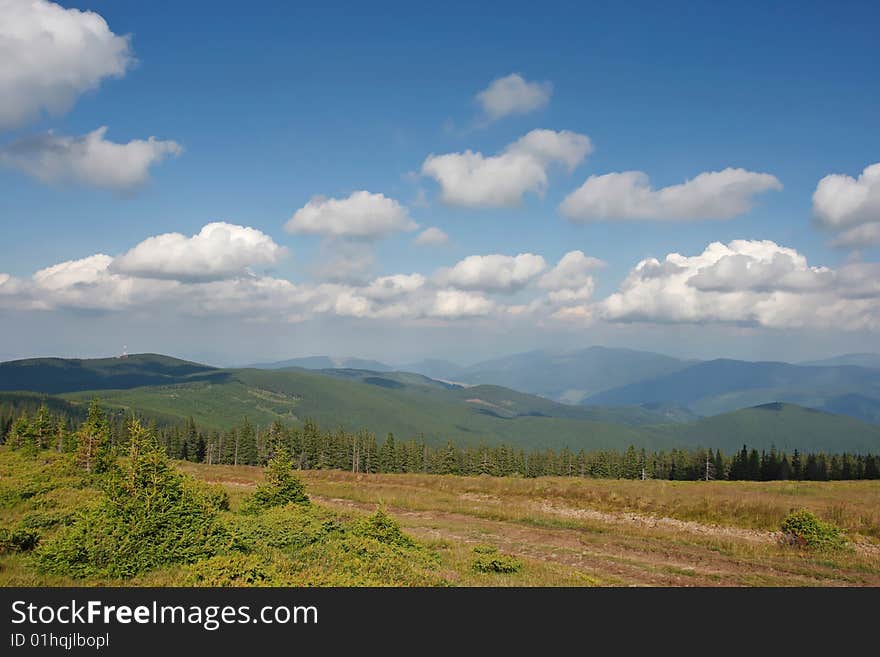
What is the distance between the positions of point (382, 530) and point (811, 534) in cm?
2288

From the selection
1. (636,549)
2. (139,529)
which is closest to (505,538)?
(636,549)

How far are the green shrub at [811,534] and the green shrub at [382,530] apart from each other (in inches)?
833

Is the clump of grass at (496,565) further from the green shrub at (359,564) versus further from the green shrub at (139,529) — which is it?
the green shrub at (139,529)

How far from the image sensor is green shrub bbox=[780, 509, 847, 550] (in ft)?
80.3

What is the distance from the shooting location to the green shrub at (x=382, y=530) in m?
19.1

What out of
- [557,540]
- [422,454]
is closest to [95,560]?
[557,540]

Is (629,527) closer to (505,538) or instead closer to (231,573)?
(505,538)

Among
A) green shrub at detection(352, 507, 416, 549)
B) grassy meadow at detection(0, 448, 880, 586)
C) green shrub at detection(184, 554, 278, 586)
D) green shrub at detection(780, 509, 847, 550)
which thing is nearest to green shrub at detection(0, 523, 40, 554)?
grassy meadow at detection(0, 448, 880, 586)

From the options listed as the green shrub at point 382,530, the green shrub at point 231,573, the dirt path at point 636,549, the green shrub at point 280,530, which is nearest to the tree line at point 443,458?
the dirt path at point 636,549

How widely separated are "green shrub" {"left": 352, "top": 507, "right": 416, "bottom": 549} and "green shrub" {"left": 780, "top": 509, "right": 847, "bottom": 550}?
21.2 metres

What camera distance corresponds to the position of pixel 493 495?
47312mm

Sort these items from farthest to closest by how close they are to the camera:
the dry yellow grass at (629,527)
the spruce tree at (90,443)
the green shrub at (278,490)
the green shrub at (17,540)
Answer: the spruce tree at (90,443) → the green shrub at (278,490) → the dry yellow grass at (629,527) → the green shrub at (17,540)
